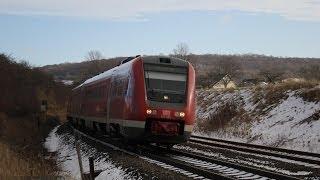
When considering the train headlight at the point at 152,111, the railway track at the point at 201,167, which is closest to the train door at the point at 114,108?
the railway track at the point at 201,167

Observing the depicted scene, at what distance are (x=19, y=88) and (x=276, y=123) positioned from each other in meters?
43.0

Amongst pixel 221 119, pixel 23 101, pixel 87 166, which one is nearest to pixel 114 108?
pixel 87 166

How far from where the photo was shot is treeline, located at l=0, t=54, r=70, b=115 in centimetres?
5886

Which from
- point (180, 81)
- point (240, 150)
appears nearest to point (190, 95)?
point (180, 81)

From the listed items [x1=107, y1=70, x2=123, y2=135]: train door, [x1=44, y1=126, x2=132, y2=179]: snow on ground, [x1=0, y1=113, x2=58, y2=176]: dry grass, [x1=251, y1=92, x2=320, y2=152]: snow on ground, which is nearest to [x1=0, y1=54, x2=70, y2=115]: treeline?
[x1=0, y1=113, x2=58, y2=176]: dry grass

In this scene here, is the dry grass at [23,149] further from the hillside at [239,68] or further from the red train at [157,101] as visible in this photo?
the hillside at [239,68]

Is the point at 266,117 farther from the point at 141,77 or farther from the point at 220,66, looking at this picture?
the point at 220,66

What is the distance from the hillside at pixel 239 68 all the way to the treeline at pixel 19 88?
496 inches

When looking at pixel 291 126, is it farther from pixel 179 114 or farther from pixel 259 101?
pixel 179 114

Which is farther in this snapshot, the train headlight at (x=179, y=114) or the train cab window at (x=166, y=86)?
the train cab window at (x=166, y=86)

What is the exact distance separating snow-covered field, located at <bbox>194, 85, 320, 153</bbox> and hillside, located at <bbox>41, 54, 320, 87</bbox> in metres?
18.7

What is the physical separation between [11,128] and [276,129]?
2439 centimetres

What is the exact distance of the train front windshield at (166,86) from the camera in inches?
674

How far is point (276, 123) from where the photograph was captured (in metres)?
28.6
